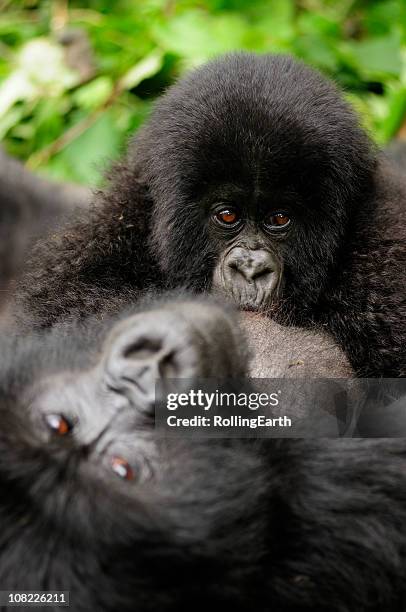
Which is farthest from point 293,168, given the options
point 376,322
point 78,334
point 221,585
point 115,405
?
point 221,585

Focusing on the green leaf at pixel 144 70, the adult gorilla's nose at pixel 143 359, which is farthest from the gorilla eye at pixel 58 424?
the green leaf at pixel 144 70

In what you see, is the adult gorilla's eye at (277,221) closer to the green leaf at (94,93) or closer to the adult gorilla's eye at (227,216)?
the adult gorilla's eye at (227,216)

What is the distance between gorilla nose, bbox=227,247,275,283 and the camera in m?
3.32

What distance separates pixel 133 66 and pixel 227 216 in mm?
2554

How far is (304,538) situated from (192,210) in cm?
165

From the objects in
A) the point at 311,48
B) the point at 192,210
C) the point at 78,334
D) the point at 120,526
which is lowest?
the point at 120,526

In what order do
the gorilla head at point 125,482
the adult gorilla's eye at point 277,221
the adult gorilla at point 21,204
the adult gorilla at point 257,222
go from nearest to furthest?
1. the gorilla head at point 125,482
2. the adult gorilla at point 257,222
3. the adult gorilla's eye at point 277,221
4. the adult gorilla at point 21,204

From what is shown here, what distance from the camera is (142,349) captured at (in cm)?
208

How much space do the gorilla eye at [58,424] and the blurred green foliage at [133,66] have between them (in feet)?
10.9

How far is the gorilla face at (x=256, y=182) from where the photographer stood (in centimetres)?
326

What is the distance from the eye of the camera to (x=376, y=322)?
10.3 feet

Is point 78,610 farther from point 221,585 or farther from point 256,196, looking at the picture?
point 256,196

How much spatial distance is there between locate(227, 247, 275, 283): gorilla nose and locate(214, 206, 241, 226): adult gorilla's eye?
5.2 inches

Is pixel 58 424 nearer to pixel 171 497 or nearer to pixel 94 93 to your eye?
pixel 171 497
